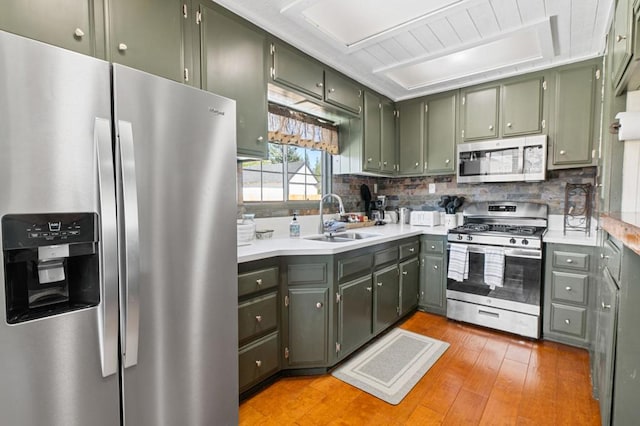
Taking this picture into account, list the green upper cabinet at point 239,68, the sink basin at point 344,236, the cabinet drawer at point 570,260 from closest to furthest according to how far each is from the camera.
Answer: the green upper cabinet at point 239,68
the cabinet drawer at point 570,260
the sink basin at point 344,236

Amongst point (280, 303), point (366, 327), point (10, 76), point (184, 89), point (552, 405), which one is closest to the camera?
point (10, 76)

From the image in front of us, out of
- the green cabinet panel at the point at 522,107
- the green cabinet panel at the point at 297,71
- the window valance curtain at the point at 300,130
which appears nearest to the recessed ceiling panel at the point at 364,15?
the green cabinet panel at the point at 297,71

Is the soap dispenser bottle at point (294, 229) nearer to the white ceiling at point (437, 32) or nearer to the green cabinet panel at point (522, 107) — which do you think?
the white ceiling at point (437, 32)

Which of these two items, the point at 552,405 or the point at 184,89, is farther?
the point at 552,405

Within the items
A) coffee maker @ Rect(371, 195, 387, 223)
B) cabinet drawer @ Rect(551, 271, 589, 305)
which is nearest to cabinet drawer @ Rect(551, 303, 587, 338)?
cabinet drawer @ Rect(551, 271, 589, 305)

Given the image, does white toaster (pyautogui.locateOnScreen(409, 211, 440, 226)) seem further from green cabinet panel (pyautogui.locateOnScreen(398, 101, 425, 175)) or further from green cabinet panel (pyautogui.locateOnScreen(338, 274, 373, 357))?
green cabinet panel (pyautogui.locateOnScreen(338, 274, 373, 357))

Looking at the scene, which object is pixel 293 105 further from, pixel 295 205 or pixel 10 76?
pixel 10 76

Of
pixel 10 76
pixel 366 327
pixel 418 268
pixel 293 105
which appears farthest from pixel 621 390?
→ pixel 293 105

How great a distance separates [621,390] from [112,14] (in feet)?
8.88

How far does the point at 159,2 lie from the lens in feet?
5.21

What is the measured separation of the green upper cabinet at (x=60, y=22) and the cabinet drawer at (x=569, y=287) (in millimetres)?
3418

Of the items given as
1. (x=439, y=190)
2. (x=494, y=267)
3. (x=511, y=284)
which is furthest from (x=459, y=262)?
(x=439, y=190)

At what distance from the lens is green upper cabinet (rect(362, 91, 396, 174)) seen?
10.7ft

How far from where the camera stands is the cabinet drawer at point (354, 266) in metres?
2.18
